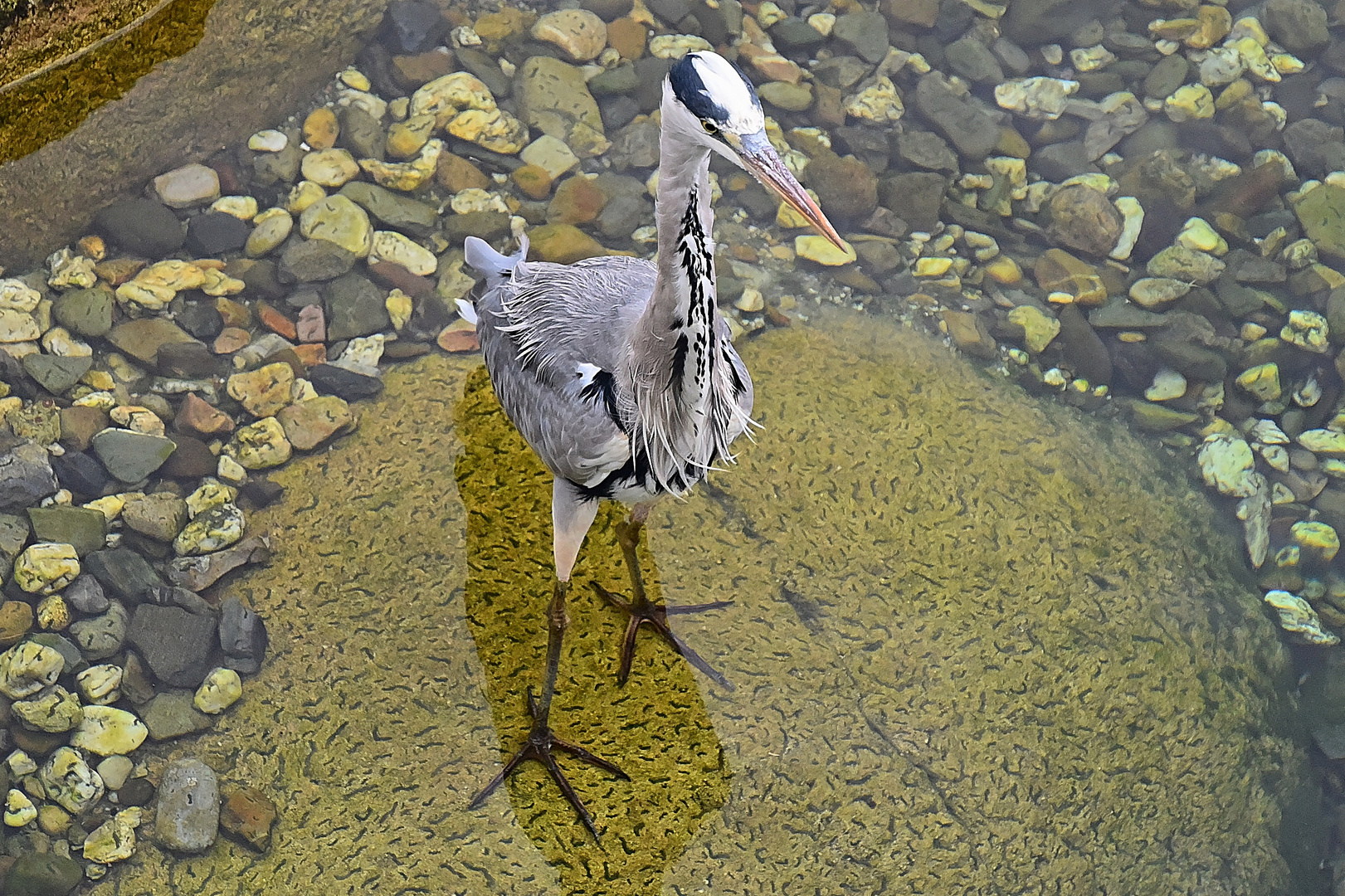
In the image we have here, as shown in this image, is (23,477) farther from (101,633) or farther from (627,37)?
(627,37)

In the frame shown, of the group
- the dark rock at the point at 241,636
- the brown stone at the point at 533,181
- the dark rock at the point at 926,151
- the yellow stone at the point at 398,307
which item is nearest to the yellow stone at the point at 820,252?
the dark rock at the point at 926,151

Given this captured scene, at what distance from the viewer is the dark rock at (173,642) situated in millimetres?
3322

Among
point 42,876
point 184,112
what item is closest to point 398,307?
point 184,112

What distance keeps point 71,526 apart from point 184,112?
6.73ft

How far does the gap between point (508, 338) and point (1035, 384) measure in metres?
2.30

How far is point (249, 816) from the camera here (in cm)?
306

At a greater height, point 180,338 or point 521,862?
point 180,338

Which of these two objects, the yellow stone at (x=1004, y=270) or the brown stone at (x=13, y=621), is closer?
the brown stone at (x=13, y=621)

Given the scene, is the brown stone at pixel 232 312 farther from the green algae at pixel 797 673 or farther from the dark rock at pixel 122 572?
the dark rock at pixel 122 572

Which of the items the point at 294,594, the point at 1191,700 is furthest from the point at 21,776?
the point at 1191,700

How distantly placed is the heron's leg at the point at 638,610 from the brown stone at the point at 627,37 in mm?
2844

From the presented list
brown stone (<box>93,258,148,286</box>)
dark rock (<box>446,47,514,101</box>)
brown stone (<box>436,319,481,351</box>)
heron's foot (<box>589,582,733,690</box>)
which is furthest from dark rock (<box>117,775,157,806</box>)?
dark rock (<box>446,47,514,101</box>)

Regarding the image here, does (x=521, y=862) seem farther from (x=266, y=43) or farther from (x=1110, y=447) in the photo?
(x=266, y=43)

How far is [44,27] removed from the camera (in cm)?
431
